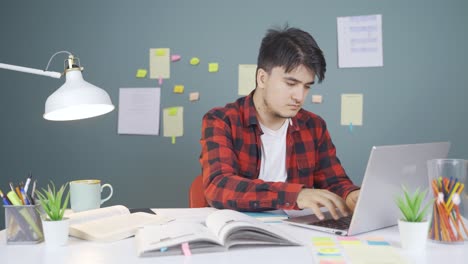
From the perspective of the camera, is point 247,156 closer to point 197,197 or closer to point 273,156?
point 273,156

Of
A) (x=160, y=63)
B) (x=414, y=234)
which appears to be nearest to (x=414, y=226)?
(x=414, y=234)

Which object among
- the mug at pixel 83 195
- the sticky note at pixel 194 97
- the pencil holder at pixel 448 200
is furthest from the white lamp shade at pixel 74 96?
the sticky note at pixel 194 97

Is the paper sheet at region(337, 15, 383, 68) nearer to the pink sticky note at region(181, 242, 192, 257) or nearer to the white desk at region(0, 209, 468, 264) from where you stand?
the white desk at region(0, 209, 468, 264)

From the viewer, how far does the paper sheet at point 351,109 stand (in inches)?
103

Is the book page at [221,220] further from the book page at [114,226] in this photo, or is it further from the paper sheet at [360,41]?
the paper sheet at [360,41]

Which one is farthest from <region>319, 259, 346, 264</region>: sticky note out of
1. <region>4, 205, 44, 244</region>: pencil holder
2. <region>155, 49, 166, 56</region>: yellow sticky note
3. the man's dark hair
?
<region>155, 49, 166, 56</region>: yellow sticky note

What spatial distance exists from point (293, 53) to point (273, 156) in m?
0.38

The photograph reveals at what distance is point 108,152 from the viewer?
278 centimetres

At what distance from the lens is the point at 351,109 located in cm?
261

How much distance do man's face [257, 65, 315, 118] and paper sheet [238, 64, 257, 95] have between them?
813 millimetres

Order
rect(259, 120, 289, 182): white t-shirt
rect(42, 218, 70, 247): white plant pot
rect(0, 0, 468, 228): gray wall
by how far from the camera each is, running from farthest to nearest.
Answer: rect(0, 0, 468, 228): gray wall
rect(259, 120, 289, 182): white t-shirt
rect(42, 218, 70, 247): white plant pot

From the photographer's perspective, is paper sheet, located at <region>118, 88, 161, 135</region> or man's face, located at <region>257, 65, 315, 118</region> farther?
paper sheet, located at <region>118, 88, 161, 135</region>

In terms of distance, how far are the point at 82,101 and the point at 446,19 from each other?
6.54 ft

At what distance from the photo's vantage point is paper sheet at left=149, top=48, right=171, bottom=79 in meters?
2.73
